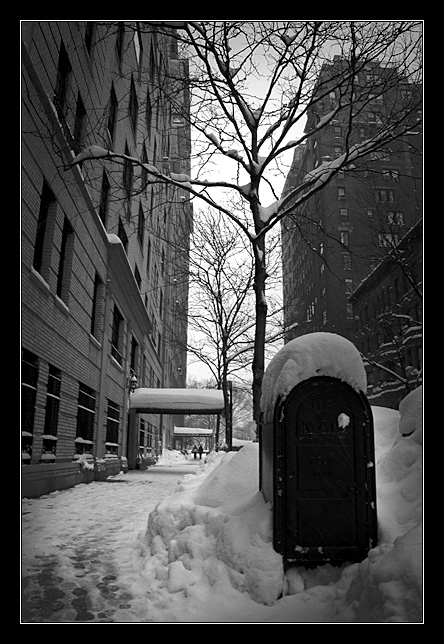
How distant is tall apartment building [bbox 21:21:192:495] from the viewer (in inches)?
377

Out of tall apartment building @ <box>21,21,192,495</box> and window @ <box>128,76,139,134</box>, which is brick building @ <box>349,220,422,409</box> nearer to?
tall apartment building @ <box>21,21,192,495</box>

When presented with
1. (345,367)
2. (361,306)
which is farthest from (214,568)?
(361,306)

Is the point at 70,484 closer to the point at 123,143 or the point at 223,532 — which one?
the point at 223,532

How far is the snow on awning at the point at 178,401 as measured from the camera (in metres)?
21.8

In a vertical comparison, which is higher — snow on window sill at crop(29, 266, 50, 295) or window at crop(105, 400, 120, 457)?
snow on window sill at crop(29, 266, 50, 295)

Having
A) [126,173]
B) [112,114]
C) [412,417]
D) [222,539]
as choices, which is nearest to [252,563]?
[222,539]

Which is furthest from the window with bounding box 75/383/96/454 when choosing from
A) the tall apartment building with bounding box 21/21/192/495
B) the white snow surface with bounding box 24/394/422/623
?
the white snow surface with bounding box 24/394/422/623

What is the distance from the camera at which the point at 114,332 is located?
20594mm

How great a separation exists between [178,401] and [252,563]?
17.6m

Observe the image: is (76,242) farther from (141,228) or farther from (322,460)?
(141,228)

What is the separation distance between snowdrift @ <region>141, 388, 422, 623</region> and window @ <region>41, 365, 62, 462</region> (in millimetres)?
5942

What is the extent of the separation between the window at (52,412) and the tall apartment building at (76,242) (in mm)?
27

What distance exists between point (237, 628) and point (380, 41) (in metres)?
9.65

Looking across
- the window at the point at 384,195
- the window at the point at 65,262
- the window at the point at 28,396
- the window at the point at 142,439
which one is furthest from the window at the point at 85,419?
the window at the point at 384,195
